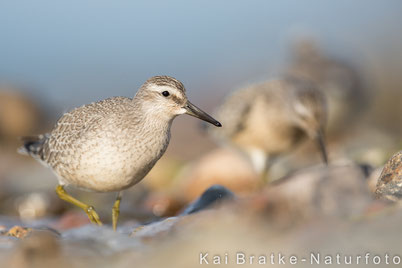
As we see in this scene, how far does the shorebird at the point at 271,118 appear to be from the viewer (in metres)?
9.85

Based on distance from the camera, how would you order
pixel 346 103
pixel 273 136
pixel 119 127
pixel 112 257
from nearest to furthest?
pixel 112 257, pixel 119 127, pixel 273 136, pixel 346 103

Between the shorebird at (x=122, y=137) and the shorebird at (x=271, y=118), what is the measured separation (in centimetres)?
368

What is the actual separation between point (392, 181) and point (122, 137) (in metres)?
2.59

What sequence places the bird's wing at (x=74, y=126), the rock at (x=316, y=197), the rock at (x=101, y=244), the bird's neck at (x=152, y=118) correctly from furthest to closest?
1. the bird's wing at (x=74, y=126)
2. the bird's neck at (x=152, y=118)
3. the rock at (x=101, y=244)
4. the rock at (x=316, y=197)

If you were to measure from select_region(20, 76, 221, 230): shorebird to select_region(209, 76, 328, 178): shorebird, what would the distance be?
368 centimetres

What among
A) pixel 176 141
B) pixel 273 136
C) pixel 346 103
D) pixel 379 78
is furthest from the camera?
pixel 379 78

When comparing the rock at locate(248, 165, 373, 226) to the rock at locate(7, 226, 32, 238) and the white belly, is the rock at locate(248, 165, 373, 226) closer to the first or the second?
the white belly

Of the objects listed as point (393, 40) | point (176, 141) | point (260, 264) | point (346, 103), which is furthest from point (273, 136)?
point (393, 40)

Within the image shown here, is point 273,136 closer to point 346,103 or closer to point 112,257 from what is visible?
point 346,103

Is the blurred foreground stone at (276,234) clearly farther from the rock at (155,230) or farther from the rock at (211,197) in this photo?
the rock at (211,197)

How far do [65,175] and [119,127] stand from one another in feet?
3.00

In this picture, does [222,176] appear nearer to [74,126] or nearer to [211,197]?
[211,197]

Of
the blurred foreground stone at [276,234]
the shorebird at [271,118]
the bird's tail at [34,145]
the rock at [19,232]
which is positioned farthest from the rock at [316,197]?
the shorebird at [271,118]

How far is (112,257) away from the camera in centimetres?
456
